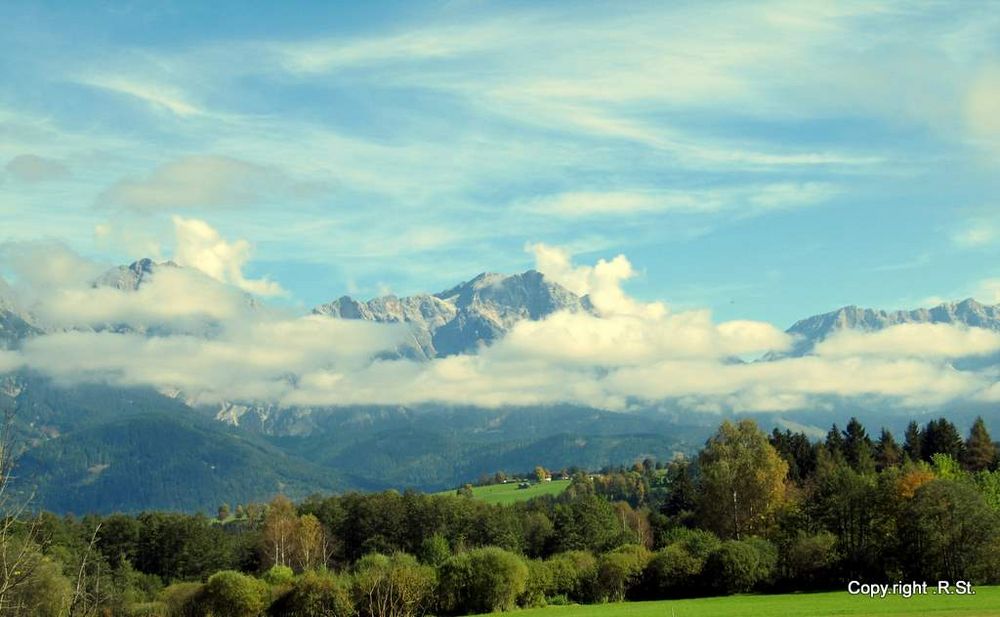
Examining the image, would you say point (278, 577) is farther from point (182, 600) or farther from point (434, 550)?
point (434, 550)

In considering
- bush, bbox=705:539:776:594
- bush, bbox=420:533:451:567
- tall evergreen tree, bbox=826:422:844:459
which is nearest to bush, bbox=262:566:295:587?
bush, bbox=420:533:451:567

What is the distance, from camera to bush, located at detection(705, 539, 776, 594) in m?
89.3

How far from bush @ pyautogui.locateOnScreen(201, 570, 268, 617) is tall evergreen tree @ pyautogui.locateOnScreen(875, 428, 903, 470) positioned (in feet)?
255

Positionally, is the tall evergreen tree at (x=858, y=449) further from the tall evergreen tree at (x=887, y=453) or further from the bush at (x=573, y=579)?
the bush at (x=573, y=579)

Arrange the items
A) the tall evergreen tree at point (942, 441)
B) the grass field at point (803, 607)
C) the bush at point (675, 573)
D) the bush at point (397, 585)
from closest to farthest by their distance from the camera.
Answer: the grass field at point (803, 607) < the bush at point (397, 585) < the bush at point (675, 573) < the tall evergreen tree at point (942, 441)

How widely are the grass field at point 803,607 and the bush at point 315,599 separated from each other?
15647 millimetres

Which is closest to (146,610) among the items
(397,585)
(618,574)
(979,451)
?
(397,585)

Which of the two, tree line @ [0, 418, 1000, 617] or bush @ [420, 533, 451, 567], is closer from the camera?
tree line @ [0, 418, 1000, 617]

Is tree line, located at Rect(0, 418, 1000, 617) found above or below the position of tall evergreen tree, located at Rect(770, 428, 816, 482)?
below

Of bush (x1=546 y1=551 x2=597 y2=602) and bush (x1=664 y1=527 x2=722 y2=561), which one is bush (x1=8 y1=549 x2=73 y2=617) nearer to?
bush (x1=546 y1=551 x2=597 y2=602)

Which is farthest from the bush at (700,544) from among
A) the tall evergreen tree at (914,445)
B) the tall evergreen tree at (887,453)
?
the tall evergreen tree at (914,445)

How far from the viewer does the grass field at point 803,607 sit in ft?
189

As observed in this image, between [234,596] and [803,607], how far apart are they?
5263cm

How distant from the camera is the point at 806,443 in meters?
135
